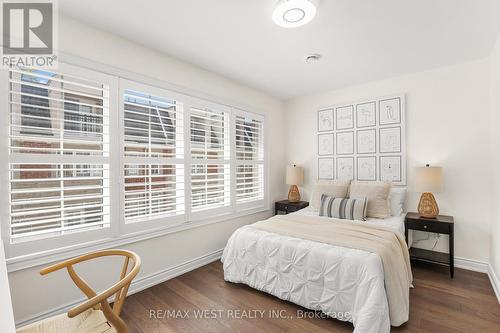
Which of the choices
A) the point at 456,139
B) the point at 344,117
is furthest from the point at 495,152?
the point at 344,117

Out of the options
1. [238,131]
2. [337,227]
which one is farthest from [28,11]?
[337,227]

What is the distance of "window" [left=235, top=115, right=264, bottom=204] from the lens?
363 cm

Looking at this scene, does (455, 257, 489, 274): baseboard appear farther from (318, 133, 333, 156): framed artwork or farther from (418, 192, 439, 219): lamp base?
(318, 133, 333, 156): framed artwork

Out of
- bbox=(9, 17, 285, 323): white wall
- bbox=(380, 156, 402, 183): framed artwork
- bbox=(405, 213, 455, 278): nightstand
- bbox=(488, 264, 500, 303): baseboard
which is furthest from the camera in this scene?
bbox=(380, 156, 402, 183): framed artwork

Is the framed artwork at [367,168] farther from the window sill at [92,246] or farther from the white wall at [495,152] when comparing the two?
the window sill at [92,246]

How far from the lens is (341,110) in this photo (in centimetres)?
382

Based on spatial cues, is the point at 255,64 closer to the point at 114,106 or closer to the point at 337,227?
the point at 114,106

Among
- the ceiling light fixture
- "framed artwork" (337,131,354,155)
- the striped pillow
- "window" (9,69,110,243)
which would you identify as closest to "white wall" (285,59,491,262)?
"framed artwork" (337,131,354,155)

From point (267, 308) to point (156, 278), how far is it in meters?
1.24

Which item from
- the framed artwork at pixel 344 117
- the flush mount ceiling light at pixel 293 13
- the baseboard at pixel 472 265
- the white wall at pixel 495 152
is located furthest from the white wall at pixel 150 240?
the white wall at pixel 495 152

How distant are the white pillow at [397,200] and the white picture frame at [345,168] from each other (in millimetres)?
662

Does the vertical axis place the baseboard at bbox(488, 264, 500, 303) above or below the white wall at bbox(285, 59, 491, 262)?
below

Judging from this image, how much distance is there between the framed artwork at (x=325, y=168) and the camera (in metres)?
3.93

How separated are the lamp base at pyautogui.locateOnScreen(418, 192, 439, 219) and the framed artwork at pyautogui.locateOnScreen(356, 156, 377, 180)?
684mm
